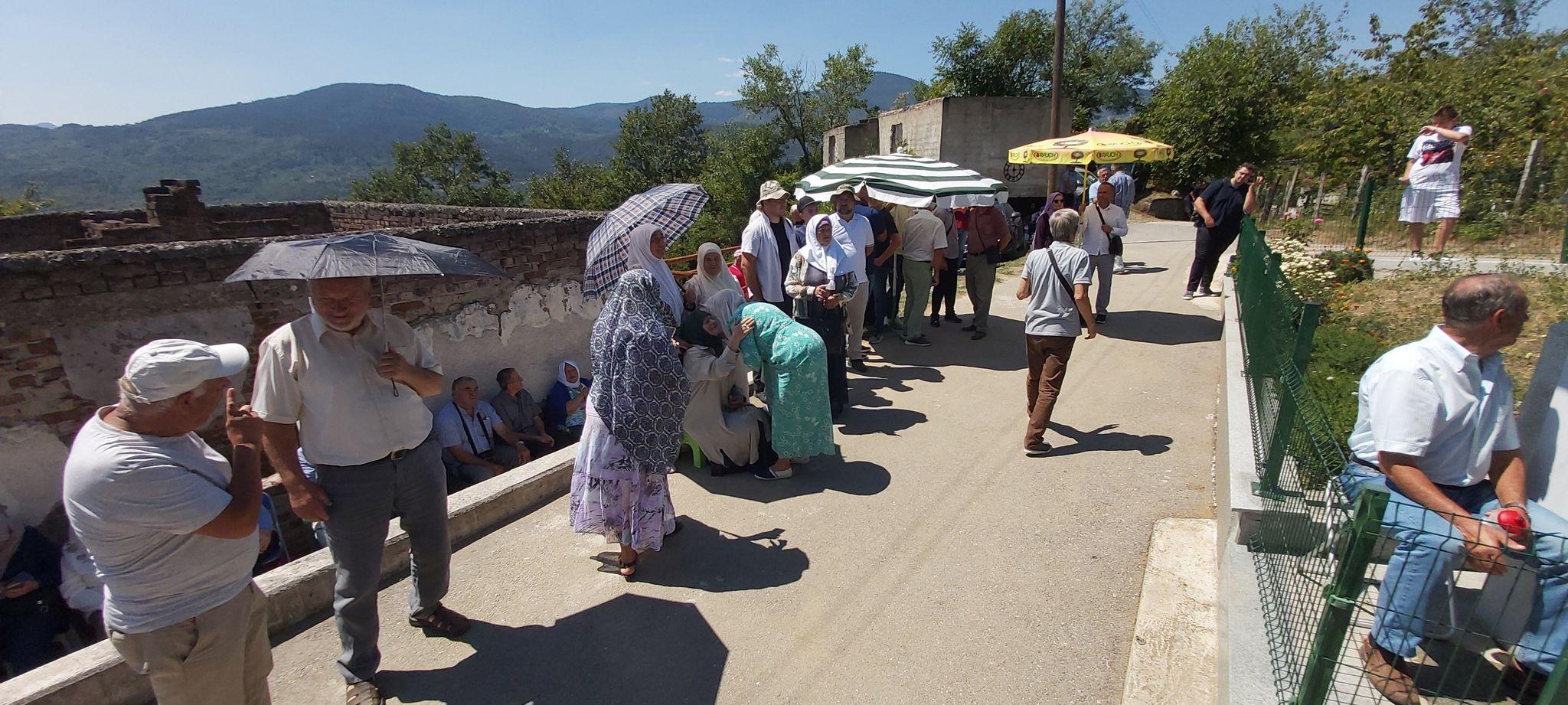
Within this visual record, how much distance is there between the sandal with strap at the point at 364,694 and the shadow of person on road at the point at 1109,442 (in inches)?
164

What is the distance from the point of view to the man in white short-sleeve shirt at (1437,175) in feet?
24.4

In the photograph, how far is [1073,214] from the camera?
15.6ft

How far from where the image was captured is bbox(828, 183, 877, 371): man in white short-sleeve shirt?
21.1 ft

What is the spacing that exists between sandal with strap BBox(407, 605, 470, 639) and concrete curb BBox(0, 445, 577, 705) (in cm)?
56

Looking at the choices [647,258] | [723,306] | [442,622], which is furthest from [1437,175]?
[442,622]

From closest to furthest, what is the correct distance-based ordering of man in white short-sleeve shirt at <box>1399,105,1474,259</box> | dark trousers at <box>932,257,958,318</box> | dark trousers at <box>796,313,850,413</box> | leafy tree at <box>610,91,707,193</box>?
1. dark trousers at <box>796,313,850,413</box>
2. man in white short-sleeve shirt at <box>1399,105,1474,259</box>
3. dark trousers at <box>932,257,958,318</box>
4. leafy tree at <box>610,91,707,193</box>

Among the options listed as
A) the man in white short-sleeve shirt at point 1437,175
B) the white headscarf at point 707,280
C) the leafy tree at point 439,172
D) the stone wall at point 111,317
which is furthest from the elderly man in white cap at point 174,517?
the leafy tree at point 439,172

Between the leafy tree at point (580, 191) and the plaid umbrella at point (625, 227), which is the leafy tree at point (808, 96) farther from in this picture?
the plaid umbrella at point (625, 227)

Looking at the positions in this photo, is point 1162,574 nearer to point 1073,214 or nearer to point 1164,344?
point 1073,214

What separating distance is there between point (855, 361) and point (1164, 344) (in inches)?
131

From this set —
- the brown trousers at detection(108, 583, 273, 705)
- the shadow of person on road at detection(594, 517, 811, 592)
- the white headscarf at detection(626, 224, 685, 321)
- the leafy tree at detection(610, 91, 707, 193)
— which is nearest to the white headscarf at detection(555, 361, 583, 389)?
the shadow of person on road at detection(594, 517, 811, 592)

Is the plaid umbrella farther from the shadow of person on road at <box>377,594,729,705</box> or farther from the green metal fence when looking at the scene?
the green metal fence

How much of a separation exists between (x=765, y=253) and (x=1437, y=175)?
752 centimetres

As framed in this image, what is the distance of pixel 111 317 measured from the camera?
4395mm
